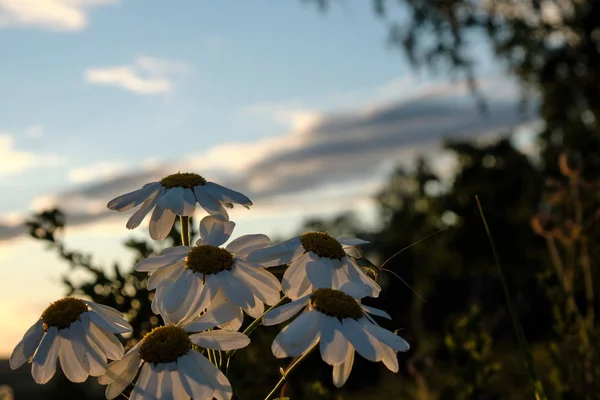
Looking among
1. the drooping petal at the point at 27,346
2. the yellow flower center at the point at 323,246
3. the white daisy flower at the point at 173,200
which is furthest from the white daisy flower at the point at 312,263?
the drooping petal at the point at 27,346

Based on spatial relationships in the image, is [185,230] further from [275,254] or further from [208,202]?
[275,254]

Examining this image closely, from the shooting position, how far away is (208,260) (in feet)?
6.39

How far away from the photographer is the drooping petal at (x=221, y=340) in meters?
1.78

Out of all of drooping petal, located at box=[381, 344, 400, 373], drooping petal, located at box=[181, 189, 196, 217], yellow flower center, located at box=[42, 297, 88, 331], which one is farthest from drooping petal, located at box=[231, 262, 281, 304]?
yellow flower center, located at box=[42, 297, 88, 331]

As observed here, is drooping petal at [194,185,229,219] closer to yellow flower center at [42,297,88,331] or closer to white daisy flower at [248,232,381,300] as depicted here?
white daisy flower at [248,232,381,300]

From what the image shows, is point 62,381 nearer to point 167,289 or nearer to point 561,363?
point 561,363

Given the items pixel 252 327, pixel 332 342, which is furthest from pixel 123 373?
pixel 332 342

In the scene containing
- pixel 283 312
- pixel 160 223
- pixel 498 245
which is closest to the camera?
pixel 283 312

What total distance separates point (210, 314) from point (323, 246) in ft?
1.23

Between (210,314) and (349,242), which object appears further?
(349,242)

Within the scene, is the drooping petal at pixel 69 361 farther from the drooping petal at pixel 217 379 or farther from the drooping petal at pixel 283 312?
the drooping petal at pixel 283 312

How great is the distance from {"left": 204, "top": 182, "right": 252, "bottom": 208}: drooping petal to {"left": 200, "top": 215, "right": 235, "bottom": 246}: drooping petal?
6cm

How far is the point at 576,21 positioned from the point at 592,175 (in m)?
11.1

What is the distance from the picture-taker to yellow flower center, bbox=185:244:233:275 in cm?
194
